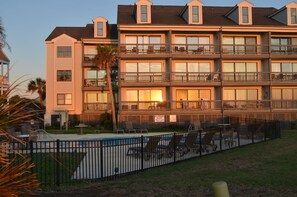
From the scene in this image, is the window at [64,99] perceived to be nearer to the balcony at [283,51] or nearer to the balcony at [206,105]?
the balcony at [206,105]

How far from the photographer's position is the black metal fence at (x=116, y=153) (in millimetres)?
11211

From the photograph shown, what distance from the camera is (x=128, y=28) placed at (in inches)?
1416

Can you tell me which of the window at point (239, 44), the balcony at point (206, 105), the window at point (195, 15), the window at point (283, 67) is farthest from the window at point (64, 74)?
the window at point (283, 67)

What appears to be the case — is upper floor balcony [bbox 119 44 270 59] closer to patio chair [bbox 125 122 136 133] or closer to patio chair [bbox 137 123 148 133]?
patio chair [bbox 137 123 148 133]

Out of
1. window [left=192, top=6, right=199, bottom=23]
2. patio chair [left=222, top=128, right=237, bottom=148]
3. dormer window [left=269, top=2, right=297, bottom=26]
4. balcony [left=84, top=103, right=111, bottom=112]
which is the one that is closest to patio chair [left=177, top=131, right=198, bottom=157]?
patio chair [left=222, top=128, right=237, bottom=148]

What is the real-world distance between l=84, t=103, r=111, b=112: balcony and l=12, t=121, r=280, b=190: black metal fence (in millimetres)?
21449

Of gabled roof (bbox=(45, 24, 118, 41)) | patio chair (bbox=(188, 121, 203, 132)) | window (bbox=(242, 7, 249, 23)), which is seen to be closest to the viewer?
patio chair (bbox=(188, 121, 203, 132))

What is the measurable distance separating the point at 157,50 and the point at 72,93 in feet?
37.9

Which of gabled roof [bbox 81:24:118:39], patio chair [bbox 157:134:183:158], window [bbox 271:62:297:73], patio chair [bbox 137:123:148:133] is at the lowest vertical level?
patio chair [bbox 137:123:148:133]

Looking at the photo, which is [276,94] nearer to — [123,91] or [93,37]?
[123,91]

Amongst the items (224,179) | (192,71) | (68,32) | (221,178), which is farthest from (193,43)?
A: (224,179)

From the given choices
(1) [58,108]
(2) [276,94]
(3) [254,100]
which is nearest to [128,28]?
(1) [58,108]

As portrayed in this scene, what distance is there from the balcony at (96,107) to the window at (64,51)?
20.6 ft

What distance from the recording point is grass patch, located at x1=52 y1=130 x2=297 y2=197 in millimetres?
8555
